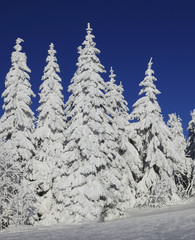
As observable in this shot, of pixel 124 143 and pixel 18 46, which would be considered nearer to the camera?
pixel 18 46

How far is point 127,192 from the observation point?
30.8 meters

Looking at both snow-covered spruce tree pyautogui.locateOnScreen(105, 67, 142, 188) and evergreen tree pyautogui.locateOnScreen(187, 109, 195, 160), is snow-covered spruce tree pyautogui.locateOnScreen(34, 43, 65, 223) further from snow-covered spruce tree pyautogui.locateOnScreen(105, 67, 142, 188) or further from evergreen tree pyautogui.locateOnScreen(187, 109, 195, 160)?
evergreen tree pyautogui.locateOnScreen(187, 109, 195, 160)

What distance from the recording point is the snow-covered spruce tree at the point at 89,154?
76.8 feet

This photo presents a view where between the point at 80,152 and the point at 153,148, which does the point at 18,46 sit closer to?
the point at 80,152

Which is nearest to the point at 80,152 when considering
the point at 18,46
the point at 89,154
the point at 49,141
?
the point at 89,154

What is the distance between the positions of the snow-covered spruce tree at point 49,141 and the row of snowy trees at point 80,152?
9 centimetres

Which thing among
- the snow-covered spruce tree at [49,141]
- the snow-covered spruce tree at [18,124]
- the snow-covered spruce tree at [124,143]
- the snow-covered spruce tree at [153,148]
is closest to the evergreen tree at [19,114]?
the snow-covered spruce tree at [18,124]

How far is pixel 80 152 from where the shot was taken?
82.8 feet

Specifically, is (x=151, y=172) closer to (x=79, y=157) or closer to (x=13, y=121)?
(x=79, y=157)

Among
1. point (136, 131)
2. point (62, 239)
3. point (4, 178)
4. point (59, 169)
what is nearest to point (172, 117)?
point (136, 131)

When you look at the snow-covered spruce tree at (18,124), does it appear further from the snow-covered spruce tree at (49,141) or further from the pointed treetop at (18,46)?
the snow-covered spruce tree at (49,141)

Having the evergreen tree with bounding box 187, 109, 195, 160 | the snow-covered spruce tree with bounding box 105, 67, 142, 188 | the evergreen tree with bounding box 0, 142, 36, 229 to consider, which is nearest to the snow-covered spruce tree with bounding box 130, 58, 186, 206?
the snow-covered spruce tree with bounding box 105, 67, 142, 188

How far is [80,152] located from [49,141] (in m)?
5.54

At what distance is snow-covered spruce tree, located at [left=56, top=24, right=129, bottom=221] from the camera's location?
922 inches
